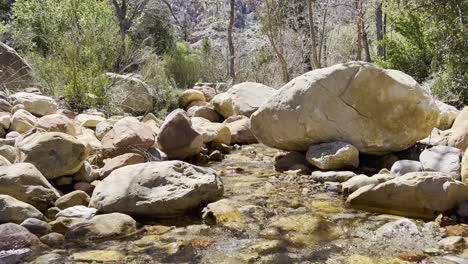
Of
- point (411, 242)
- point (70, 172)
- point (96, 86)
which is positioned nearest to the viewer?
point (411, 242)

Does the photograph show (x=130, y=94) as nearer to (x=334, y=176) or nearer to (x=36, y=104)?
(x=36, y=104)

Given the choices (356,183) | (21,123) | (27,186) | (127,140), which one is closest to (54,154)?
(27,186)

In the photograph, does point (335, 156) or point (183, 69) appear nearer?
point (335, 156)

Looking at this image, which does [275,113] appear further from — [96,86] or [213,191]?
[96,86]

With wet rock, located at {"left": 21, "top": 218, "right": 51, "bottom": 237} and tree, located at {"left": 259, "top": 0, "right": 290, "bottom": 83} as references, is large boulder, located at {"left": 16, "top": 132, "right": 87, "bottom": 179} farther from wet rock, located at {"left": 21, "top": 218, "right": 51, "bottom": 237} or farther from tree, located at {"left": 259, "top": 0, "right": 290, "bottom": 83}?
tree, located at {"left": 259, "top": 0, "right": 290, "bottom": 83}

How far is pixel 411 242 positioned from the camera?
12.7 feet

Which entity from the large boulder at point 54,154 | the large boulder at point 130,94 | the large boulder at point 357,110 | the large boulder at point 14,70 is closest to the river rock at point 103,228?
the large boulder at point 54,154

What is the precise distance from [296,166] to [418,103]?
174 cm

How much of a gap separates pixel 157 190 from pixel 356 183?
Answer: 215 centimetres

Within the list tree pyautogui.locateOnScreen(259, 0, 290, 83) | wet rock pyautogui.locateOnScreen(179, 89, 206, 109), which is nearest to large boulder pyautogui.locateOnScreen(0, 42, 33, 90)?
wet rock pyautogui.locateOnScreen(179, 89, 206, 109)

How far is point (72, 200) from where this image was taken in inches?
190

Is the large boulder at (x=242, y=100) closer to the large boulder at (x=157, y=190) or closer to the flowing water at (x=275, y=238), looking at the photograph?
the flowing water at (x=275, y=238)

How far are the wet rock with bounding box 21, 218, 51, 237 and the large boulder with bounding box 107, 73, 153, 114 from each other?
226 inches

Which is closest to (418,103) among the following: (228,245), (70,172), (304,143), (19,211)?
(304,143)
